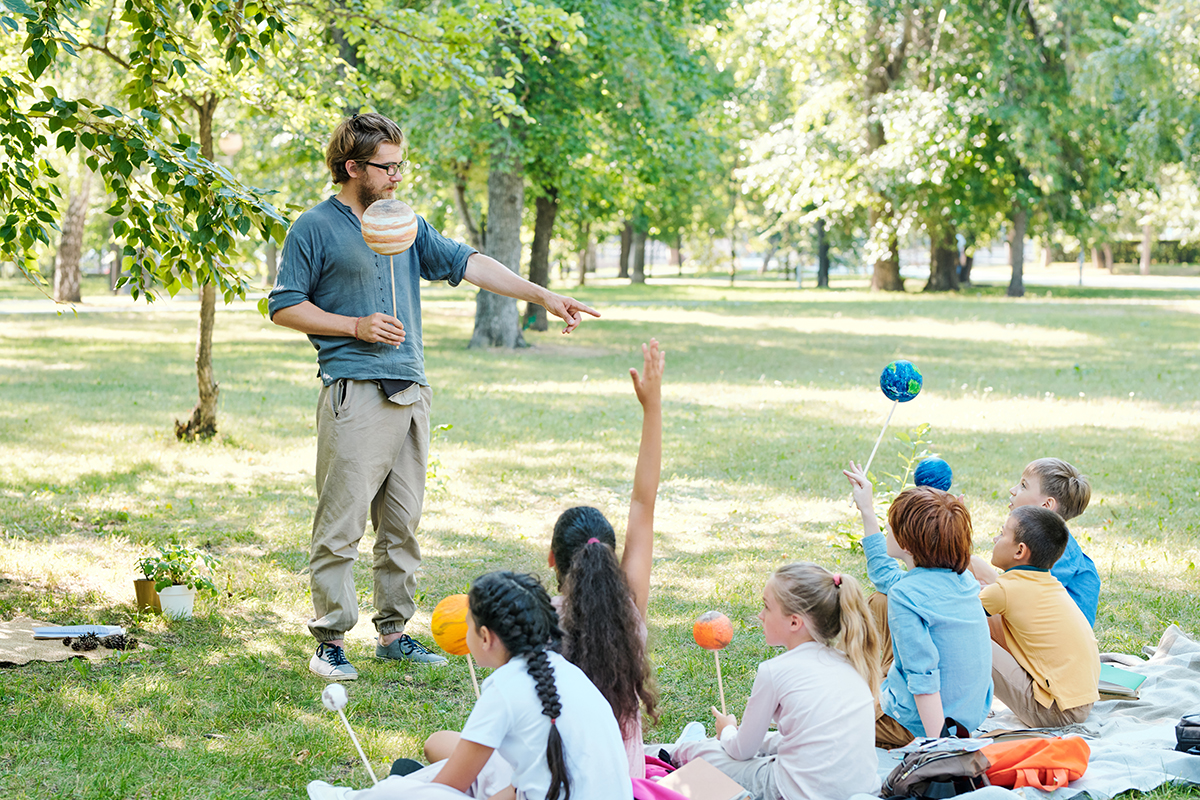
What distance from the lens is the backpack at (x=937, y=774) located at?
124 inches

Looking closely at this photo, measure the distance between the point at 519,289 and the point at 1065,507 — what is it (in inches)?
92.3

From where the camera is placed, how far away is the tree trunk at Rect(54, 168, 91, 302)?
25.4 m

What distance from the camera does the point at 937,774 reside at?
3150 millimetres

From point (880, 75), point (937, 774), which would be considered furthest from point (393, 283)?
point (880, 75)

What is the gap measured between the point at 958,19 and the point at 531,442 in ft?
63.1

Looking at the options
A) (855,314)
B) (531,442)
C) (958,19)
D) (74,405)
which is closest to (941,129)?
(958,19)

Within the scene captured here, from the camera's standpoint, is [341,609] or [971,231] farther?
[971,231]

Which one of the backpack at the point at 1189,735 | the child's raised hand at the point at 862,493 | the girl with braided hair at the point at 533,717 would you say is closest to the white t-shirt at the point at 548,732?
the girl with braided hair at the point at 533,717

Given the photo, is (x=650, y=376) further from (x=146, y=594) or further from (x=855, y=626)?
(x=146, y=594)

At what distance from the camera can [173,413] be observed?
10.7m

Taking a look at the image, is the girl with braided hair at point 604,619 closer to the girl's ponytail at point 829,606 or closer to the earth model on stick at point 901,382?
the girl's ponytail at point 829,606

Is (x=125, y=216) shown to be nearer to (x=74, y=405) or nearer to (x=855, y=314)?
(x=74, y=405)

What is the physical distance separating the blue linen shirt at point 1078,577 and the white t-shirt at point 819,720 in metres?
1.54

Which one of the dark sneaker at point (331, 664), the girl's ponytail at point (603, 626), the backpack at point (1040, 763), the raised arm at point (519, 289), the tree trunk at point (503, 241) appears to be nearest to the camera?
the girl's ponytail at point (603, 626)
